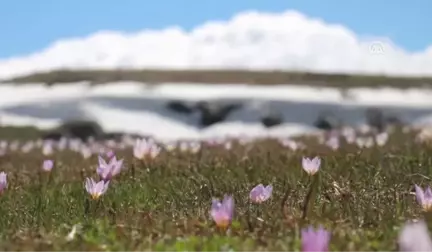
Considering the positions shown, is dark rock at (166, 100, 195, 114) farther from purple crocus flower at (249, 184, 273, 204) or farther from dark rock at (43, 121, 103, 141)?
purple crocus flower at (249, 184, 273, 204)

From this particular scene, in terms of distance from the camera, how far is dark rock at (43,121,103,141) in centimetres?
4781

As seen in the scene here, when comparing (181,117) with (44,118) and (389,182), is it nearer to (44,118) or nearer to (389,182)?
(44,118)

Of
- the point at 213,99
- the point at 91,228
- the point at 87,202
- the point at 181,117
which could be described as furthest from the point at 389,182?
the point at 213,99

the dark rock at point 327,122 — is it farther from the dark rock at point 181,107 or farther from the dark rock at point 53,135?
the dark rock at point 53,135

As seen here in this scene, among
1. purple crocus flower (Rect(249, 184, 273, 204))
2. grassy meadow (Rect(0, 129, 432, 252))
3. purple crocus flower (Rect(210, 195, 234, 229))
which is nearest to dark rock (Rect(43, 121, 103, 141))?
grassy meadow (Rect(0, 129, 432, 252))

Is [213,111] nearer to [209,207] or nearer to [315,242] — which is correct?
[209,207]

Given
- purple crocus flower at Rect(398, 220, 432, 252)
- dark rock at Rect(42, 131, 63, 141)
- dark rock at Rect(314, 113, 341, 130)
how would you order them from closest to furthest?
purple crocus flower at Rect(398, 220, 432, 252)
dark rock at Rect(42, 131, 63, 141)
dark rock at Rect(314, 113, 341, 130)

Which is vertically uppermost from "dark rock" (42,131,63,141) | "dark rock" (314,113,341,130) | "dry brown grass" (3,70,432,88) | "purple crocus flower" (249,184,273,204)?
"dry brown grass" (3,70,432,88)

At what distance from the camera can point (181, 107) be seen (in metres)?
58.0

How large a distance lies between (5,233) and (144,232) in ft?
3.03

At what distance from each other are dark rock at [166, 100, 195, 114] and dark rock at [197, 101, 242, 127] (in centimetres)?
69

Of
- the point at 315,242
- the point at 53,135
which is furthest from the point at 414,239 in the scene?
the point at 53,135

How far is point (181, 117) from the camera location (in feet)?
183

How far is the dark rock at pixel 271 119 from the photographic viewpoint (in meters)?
55.3
